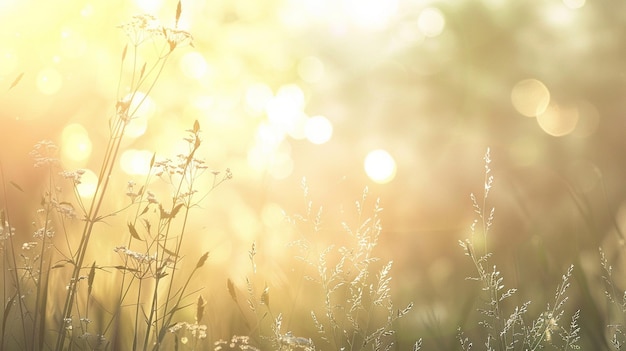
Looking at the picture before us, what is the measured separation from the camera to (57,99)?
10.8 ft

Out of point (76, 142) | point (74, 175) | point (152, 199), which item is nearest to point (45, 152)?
point (74, 175)

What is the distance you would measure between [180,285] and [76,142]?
109cm

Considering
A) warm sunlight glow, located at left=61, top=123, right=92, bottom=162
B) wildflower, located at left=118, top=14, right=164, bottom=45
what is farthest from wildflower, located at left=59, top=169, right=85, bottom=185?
warm sunlight glow, located at left=61, top=123, right=92, bottom=162

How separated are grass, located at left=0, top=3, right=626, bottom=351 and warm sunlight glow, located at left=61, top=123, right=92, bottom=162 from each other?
0.18m

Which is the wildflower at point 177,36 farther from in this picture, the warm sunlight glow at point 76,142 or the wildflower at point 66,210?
the warm sunlight glow at point 76,142

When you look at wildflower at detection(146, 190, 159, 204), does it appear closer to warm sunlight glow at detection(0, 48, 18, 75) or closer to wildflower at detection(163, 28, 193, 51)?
wildflower at detection(163, 28, 193, 51)

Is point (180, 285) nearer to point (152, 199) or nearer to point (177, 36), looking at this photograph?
point (152, 199)

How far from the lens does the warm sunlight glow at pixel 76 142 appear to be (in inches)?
110

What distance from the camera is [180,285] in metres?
2.32

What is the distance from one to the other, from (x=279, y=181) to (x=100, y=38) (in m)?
1.31

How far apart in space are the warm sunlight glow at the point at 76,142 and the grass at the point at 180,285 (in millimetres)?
176

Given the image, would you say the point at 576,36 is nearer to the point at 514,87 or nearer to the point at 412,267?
the point at 514,87

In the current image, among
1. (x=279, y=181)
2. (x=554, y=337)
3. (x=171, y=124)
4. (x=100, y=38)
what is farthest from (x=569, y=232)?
(x=100, y=38)

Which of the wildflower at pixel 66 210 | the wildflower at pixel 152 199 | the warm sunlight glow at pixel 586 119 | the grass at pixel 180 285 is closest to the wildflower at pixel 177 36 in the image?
the grass at pixel 180 285
